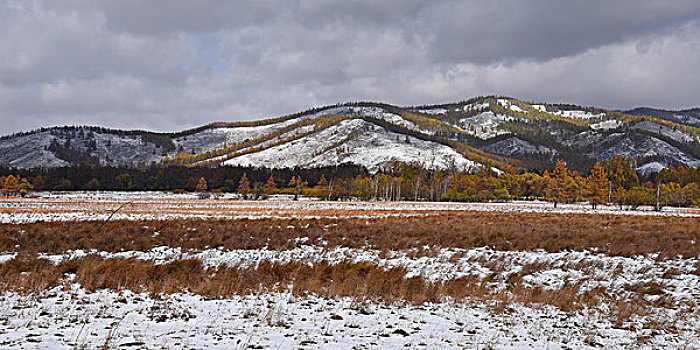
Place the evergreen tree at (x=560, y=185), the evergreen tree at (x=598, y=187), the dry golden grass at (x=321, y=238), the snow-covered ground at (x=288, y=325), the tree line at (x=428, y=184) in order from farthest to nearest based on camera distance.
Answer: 1. the tree line at (x=428, y=184)
2. the evergreen tree at (x=560, y=185)
3. the evergreen tree at (x=598, y=187)
4. the dry golden grass at (x=321, y=238)
5. the snow-covered ground at (x=288, y=325)

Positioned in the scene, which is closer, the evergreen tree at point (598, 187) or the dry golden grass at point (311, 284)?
the dry golden grass at point (311, 284)

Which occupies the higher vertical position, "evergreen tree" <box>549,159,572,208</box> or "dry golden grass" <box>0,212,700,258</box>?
"evergreen tree" <box>549,159,572,208</box>

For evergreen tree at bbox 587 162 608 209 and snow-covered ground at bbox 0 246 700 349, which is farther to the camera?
evergreen tree at bbox 587 162 608 209

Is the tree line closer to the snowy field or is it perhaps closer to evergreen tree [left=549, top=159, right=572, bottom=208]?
evergreen tree [left=549, top=159, right=572, bottom=208]

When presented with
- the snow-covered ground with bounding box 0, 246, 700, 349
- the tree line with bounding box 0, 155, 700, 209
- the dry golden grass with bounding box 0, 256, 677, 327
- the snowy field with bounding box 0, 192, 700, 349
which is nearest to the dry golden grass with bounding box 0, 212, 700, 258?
the snowy field with bounding box 0, 192, 700, 349

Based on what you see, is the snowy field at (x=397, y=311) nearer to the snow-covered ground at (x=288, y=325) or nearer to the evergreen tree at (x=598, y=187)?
the snow-covered ground at (x=288, y=325)

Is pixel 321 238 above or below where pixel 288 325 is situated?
above

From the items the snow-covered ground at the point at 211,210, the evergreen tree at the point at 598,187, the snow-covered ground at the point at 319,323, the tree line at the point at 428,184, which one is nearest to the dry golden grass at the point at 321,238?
the snow-covered ground at the point at 211,210

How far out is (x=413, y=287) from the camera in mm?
11750

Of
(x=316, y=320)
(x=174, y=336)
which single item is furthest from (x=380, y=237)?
(x=174, y=336)

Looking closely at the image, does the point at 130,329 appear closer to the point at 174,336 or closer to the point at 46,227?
the point at 174,336

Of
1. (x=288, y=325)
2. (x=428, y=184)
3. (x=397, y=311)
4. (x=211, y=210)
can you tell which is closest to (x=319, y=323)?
(x=288, y=325)

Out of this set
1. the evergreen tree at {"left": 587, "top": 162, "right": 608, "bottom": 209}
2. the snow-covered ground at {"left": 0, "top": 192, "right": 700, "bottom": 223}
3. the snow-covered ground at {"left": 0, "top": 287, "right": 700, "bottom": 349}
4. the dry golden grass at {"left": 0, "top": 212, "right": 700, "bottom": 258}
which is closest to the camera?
the snow-covered ground at {"left": 0, "top": 287, "right": 700, "bottom": 349}

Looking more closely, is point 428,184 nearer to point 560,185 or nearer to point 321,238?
point 560,185
